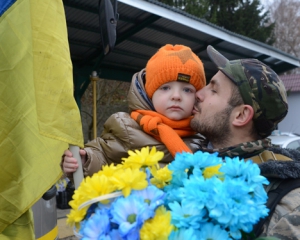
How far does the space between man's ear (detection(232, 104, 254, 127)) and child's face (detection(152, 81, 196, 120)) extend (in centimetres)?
45

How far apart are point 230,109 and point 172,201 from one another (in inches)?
33.4

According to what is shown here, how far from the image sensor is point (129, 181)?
1.10 meters

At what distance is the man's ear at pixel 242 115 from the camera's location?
1790mm

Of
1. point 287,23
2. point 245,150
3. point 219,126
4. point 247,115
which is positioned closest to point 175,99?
point 219,126

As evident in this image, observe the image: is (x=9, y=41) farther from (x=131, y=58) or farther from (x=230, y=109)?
(x=131, y=58)

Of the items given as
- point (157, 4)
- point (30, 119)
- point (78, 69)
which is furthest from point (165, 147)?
point (78, 69)

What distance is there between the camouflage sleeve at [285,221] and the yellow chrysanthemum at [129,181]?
21.4 inches

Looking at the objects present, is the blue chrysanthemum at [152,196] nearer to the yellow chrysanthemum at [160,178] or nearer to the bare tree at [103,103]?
the yellow chrysanthemum at [160,178]

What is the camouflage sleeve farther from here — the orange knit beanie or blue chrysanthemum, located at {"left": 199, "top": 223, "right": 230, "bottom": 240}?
the orange knit beanie

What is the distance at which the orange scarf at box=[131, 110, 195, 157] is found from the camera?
2062 millimetres

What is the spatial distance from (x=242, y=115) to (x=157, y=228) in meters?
0.99

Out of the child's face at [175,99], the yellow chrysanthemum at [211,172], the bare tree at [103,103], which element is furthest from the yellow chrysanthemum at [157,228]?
the bare tree at [103,103]

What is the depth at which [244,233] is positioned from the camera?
46.4 inches

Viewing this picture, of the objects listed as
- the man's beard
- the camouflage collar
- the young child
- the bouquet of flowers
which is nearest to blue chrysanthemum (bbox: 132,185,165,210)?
the bouquet of flowers
